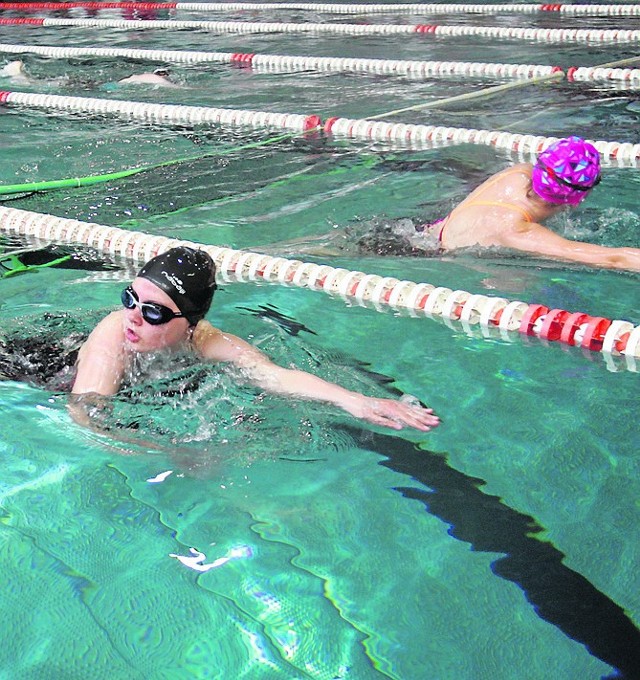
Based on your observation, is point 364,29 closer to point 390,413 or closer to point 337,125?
point 337,125

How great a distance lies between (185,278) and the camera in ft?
10.4

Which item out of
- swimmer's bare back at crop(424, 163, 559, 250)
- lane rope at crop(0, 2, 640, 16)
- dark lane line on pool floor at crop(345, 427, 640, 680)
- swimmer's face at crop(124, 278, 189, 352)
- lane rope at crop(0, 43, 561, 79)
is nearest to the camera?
dark lane line on pool floor at crop(345, 427, 640, 680)

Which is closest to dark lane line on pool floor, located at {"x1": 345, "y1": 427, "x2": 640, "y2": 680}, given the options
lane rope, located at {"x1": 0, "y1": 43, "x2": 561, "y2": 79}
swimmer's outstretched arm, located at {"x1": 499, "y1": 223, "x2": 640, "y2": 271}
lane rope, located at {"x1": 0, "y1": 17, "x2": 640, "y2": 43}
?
swimmer's outstretched arm, located at {"x1": 499, "y1": 223, "x2": 640, "y2": 271}

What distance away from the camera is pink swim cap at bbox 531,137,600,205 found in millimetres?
4371

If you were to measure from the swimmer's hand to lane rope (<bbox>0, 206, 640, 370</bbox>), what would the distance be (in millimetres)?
959

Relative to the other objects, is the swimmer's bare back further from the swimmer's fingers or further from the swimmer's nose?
the swimmer's nose

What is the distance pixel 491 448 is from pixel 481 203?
1.81 metres

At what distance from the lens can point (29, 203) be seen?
587cm

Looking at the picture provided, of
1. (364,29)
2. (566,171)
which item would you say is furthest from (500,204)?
(364,29)

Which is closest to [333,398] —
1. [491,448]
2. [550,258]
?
[491,448]

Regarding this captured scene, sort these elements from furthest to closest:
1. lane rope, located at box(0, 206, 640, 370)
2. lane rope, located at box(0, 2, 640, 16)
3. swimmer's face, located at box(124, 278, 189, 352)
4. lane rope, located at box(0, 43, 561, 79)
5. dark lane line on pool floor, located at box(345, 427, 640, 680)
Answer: lane rope, located at box(0, 2, 640, 16), lane rope, located at box(0, 43, 561, 79), lane rope, located at box(0, 206, 640, 370), swimmer's face, located at box(124, 278, 189, 352), dark lane line on pool floor, located at box(345, 427, 640, 680)

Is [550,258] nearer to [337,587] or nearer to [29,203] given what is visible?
[337,587]

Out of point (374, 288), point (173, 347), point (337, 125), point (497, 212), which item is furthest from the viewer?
point (337, 125)

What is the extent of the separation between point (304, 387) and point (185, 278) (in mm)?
527
